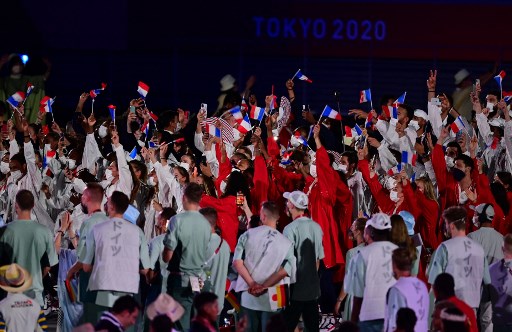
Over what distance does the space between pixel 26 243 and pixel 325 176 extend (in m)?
4.34

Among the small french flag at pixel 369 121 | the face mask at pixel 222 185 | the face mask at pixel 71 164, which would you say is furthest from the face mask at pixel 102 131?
the small french flag at pixel 369 121

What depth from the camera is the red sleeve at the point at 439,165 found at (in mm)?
16422

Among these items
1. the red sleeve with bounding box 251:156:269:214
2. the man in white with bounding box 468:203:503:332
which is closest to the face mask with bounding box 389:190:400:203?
the red sleeve with bounding box 251:156:269:214

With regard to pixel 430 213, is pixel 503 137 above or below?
above

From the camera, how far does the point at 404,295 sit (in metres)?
10.7

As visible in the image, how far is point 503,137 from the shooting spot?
18.6 meters

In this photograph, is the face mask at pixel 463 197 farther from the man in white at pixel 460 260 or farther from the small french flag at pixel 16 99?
the small french flag at pixel 16 99

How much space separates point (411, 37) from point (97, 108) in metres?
5.58

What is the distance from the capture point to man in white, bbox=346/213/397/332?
462 inches

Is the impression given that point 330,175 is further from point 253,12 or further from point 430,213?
point 253,12

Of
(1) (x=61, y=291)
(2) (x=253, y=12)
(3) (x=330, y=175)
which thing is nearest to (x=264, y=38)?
(2) (x=253, y=12)

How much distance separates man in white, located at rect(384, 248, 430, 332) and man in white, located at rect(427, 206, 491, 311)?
1539mm

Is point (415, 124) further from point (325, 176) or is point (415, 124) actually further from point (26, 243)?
point (26, 243)

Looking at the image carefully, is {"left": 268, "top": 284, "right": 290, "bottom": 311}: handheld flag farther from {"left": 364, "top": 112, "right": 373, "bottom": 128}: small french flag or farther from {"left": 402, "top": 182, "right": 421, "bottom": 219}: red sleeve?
{"left": 364, "top": 112, "right": 373, "bottom": 128}: small french flag
